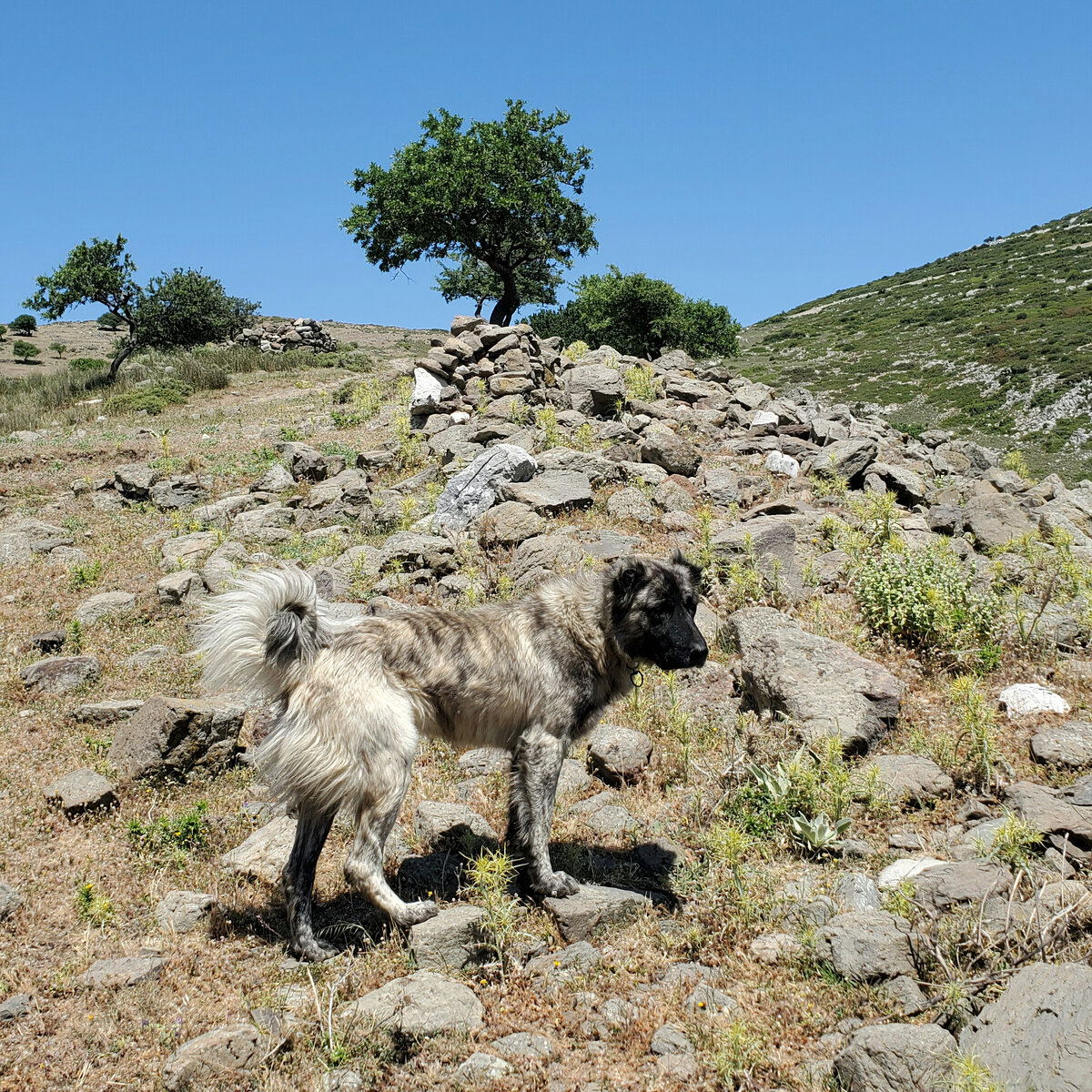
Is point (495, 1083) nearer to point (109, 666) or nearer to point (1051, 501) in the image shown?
point (109, 666)

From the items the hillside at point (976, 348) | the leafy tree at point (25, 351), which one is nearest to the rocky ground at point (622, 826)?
the hillside at point (976, 348)

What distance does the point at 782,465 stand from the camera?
535 inches

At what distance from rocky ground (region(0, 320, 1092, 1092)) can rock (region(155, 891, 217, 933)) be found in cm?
2

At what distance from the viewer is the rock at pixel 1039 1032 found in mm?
3027

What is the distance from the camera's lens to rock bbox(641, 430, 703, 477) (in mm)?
12859

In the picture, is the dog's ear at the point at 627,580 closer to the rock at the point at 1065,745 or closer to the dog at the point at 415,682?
the dog at the point at 415,682

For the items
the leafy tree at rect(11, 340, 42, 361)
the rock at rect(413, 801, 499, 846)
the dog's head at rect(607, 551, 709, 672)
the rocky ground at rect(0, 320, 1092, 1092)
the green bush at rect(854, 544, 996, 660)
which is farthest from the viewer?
the leafy tree at rect(11, 340, 42, 361)

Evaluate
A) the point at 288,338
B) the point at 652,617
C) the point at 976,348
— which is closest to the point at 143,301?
the point at 288,338

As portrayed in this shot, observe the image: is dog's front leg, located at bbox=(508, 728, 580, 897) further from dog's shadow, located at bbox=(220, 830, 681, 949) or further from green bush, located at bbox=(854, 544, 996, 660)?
green bush, located at bbox=(854, 544, 996, 660)

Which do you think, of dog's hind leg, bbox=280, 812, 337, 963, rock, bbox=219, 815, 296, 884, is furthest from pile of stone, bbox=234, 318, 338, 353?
dog's hind leg, bbox=280, 812, 337, 963

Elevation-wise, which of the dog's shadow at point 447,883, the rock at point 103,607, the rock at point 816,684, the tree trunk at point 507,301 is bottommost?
the dog's shadow at point 447,883

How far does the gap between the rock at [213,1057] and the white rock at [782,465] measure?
1162 centimetres

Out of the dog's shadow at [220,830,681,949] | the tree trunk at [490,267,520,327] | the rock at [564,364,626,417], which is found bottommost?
the dog's shadow at [220,830,681,949]

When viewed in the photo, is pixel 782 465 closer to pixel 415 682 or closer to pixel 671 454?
pixel 671 454
